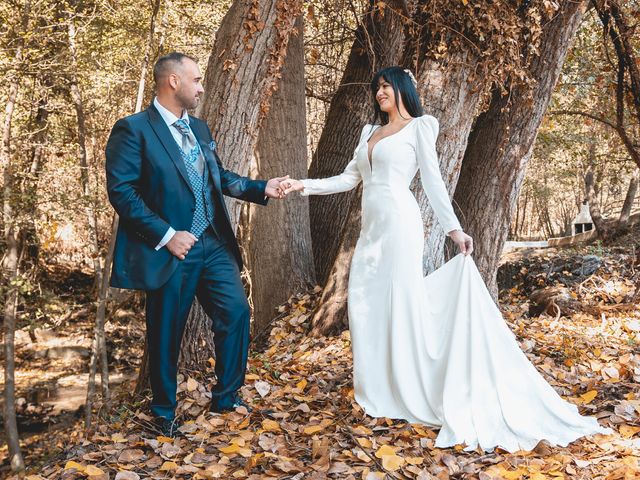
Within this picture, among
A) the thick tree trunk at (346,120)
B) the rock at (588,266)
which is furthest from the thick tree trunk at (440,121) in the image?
the rock at (588,266)

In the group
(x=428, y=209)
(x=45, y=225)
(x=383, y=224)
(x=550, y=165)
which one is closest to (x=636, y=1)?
(x=428, y=209)

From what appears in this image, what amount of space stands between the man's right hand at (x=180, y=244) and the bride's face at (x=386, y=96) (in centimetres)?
A: 160

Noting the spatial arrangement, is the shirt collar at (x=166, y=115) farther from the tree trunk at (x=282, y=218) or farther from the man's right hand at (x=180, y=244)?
the tree trunk at (x=282, y=218)

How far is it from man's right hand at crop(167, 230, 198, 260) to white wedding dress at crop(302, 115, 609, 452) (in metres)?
1.21

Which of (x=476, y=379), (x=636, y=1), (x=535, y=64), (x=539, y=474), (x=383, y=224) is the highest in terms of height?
(x=636, y=1)

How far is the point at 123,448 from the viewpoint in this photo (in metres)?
3.81

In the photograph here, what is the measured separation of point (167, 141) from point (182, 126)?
0.18 meters

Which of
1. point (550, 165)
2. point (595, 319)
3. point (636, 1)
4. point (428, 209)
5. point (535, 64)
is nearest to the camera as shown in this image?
point (428, 209)

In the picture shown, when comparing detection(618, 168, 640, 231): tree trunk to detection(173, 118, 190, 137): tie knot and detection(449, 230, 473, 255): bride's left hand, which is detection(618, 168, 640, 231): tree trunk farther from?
detection(173, 118, 190, 137): tie knot

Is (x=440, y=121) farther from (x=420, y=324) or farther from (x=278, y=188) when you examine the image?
(x=420, y=324)

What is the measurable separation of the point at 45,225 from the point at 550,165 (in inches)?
780

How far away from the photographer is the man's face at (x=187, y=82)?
379cm

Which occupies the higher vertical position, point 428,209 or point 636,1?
point 636,1

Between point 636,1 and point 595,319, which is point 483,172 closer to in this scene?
point 595,319
